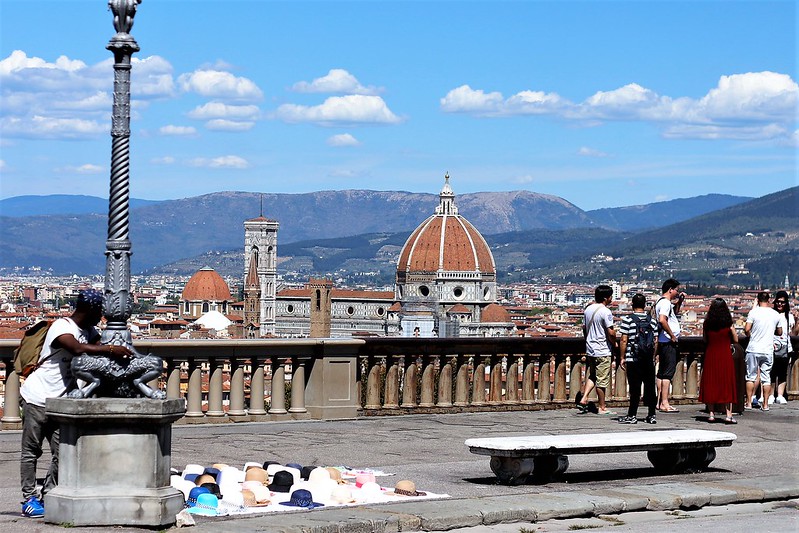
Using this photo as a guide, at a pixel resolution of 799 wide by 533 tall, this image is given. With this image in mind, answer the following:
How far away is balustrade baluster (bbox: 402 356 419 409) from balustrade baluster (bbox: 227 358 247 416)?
195 cm

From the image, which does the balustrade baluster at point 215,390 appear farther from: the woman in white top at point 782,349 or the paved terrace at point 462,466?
the woman in white top at point 782,349

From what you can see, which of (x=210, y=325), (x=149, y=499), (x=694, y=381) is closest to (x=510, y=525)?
(x=149, y=499)

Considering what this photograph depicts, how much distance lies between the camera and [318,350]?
14.1m

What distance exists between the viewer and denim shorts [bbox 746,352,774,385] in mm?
16797

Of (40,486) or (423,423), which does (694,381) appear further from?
(40,486)

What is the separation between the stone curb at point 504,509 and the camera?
814 cm

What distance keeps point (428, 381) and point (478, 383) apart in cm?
70

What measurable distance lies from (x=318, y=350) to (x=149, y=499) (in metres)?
6.29

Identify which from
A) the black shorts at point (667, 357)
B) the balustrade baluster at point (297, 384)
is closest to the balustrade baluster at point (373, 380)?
the balustrade baluster at point (297, 384)

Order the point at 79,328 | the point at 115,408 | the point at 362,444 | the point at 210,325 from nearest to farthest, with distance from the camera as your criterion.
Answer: the point at 115,408, the point at 79,328, the point at 362,444, the point at 210,325

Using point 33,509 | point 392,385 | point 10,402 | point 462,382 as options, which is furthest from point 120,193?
point 462,382

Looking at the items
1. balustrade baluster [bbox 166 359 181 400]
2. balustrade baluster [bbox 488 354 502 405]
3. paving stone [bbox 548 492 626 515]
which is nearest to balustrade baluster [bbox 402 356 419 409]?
balustrade baluster [bbox 488 354 502 405]

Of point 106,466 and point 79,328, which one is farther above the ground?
point 79,328

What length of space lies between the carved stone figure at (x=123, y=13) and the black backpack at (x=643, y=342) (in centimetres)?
765
